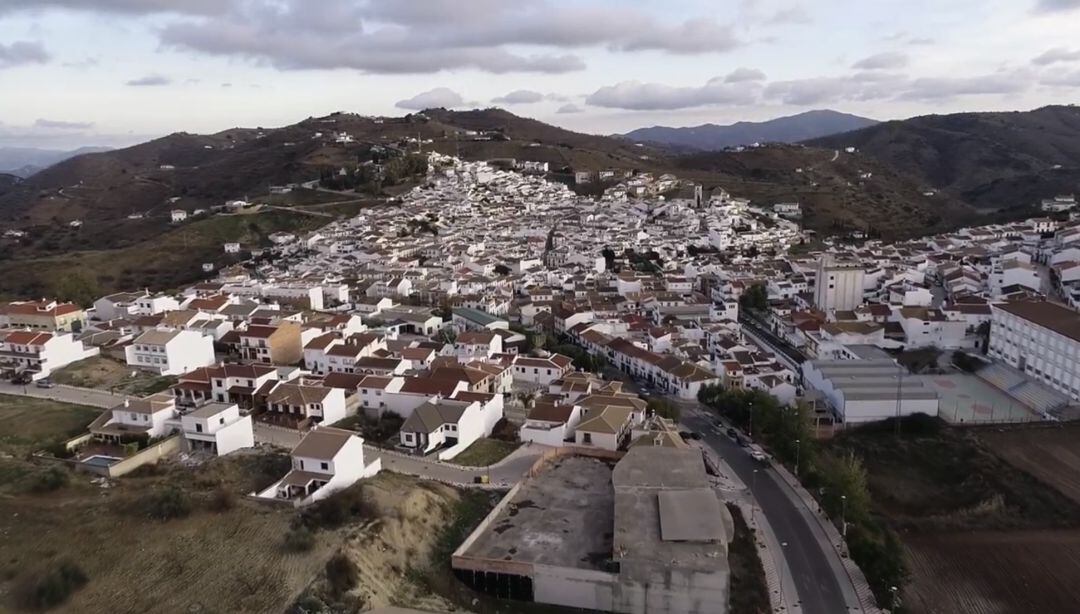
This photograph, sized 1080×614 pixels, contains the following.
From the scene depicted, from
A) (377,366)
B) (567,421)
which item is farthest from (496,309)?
(567,421)

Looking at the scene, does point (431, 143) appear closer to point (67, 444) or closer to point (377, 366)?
point (377, 366)

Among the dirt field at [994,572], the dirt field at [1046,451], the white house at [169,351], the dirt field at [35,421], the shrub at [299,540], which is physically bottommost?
the dirt field at [994,572]

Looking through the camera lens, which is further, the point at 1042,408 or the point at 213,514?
the point at 1042,408

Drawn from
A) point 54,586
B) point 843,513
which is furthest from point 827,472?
point 54,586

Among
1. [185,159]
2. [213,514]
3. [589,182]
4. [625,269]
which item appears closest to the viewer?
[213,514]

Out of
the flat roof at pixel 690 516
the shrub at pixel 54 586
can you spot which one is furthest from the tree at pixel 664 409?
the shrub at pixel 54 586

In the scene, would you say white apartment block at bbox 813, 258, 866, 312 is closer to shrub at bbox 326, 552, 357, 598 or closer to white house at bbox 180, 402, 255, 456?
white house at bbox 180, 402, 255, 456

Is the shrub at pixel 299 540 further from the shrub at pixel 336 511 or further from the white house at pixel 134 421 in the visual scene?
the white house at pixel 134 421
